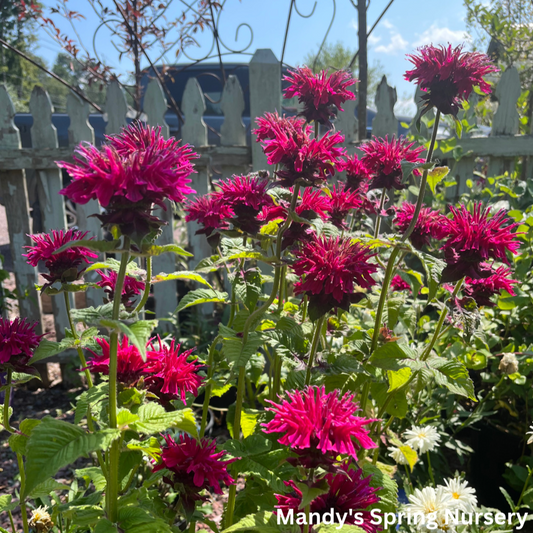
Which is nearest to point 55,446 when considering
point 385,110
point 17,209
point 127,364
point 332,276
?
point 127,364

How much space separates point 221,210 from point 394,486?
0.86 metres

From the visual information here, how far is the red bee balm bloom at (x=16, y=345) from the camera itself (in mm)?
995

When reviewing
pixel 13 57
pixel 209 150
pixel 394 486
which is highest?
pixel 13 57

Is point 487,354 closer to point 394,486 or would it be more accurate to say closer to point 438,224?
point 438,224

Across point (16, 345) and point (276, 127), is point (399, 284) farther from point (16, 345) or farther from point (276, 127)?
point (16, 345)

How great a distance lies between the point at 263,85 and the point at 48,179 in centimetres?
141

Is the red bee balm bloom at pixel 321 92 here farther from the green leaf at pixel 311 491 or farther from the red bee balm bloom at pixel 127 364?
the green leaf at pixel 311 491

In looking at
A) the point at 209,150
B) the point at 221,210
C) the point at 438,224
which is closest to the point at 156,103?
the point at 209,150

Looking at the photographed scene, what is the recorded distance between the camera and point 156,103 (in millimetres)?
2635

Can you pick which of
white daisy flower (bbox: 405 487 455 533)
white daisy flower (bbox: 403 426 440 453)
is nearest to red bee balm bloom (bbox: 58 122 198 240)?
white daisy flower (bbox: 405 487 455 533)

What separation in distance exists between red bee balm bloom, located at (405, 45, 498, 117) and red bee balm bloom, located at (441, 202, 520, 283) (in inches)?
11.7

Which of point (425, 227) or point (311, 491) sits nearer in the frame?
point (311, 491)

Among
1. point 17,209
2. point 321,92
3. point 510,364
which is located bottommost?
point 510,364

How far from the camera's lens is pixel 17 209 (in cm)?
272
